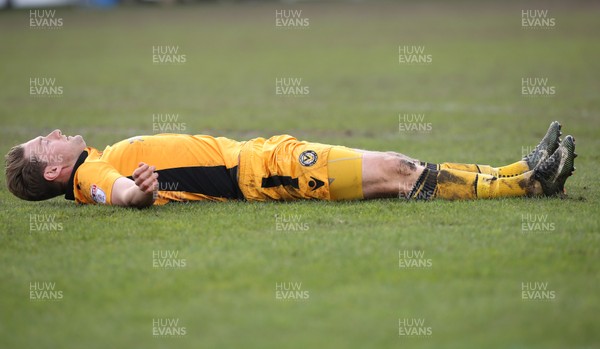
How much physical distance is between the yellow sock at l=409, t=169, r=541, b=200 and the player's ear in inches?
135

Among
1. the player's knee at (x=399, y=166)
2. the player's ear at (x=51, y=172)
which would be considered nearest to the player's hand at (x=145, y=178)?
the player's ear at (x=51, y=172)

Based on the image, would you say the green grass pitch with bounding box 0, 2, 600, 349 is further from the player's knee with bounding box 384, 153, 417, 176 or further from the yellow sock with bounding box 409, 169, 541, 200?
the player's knee with bounding box 384, 153, 417, 176

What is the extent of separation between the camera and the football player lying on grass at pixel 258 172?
7.88 metres

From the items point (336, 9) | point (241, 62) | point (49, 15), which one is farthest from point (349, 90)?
point (49, 15)

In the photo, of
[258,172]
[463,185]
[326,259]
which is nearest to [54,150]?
[258,172]

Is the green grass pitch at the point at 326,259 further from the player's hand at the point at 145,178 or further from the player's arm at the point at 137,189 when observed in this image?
the player's hand at the point at 145,178

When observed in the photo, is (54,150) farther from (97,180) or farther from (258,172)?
(258,172)

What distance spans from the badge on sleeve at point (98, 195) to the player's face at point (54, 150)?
41cm

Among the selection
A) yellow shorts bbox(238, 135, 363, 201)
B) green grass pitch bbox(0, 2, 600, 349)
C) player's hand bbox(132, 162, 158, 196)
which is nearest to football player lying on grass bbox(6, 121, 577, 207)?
yellow shorts bbox(238, 135, 363, 201)

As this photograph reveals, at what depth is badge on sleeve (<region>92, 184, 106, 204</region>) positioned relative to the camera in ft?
25.7

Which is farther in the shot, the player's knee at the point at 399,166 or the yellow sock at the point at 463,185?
the yellow sock at the point at 463,185

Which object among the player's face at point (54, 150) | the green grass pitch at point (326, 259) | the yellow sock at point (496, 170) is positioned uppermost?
the player's face at point (54, 150)

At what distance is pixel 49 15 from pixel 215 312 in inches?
1749

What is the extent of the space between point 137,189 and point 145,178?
283 mm
